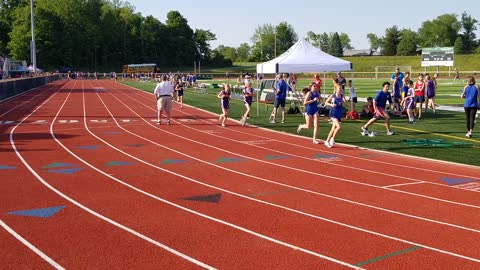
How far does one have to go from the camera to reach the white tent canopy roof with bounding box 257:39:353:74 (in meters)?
21.5

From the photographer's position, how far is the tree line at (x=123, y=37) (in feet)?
356

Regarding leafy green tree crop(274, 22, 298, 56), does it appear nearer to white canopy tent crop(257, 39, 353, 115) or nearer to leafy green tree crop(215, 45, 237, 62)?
leafy green tree crop(215, 45, 237, 62)

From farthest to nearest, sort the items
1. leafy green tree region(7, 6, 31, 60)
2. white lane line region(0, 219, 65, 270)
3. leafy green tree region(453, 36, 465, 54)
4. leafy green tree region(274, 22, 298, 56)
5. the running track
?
leafy green tree region(274, 22, 298, 56) → leafy green tree region(453, 36, 465, 54) → leafy green tree region(7, 6, 31, 60) → the running track → white lane line region(0, 219, 65, 270)

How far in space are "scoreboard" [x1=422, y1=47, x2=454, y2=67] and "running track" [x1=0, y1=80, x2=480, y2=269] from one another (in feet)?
188

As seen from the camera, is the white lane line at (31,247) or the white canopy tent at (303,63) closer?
the white lane line at (31,247)

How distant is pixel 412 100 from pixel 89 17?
112159 millimetres

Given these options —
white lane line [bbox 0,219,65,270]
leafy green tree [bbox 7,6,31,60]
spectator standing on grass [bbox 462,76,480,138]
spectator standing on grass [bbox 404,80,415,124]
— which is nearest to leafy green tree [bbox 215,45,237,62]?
leafy green tree [bbox 7,6,31,60]

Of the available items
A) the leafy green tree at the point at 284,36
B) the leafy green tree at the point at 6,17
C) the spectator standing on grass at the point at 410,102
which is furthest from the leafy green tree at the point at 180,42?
the spectator standing on grass at the point at 410,102

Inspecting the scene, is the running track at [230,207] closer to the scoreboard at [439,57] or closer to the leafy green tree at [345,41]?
the scoreboard at [439,57]

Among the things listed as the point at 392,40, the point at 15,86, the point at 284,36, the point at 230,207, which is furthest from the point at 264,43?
the point at 230,207

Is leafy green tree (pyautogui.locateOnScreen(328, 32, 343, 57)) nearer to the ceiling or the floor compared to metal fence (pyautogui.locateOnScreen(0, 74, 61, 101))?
nearer to the ceiling

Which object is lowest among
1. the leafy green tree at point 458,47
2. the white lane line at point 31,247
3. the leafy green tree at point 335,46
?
the white lane line at point 31,247

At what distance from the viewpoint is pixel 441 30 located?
132000 mm

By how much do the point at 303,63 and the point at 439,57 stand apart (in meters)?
50.5
